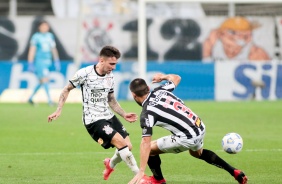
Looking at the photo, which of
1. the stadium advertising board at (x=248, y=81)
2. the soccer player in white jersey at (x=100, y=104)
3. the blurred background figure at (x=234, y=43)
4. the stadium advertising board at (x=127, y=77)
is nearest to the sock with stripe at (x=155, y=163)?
the soccer player in white jersey at (x=100, y=104)

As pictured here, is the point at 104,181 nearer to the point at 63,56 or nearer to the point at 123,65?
the point at 123,65

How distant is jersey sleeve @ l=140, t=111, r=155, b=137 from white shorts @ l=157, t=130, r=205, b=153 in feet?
1.74

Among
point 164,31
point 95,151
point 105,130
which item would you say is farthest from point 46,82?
point 105,130

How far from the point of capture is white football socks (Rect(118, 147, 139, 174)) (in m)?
11.2

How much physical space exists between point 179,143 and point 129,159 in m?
0.71

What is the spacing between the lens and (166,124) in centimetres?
1084

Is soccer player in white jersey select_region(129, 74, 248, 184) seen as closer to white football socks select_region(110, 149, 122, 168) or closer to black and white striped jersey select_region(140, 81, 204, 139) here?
black and white striped jersey select_region(140, 81, 204, 139)

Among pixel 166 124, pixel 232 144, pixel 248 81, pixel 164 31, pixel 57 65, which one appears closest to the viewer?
pixel 166 124

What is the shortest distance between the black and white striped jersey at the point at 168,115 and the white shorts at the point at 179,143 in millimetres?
54

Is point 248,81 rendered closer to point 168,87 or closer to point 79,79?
point 79,79

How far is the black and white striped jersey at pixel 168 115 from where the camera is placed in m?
10.6

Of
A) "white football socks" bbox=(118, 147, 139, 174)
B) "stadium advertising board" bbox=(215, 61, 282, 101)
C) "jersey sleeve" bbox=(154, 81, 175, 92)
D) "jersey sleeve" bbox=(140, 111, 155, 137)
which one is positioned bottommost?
"stadium advertising board" bbox=(215, 61, 282, 101)

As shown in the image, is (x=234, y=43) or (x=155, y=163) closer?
(x=155, y=163)

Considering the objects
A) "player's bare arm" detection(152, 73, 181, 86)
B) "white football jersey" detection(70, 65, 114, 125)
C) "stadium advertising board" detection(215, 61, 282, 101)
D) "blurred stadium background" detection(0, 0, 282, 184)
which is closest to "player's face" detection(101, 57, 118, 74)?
"white football jersey" detection(70, 65, 114, 125)
